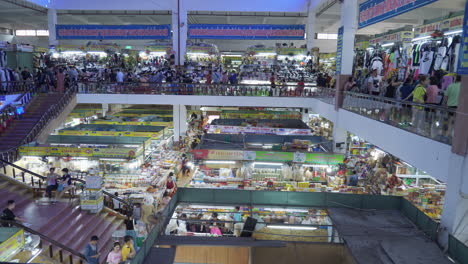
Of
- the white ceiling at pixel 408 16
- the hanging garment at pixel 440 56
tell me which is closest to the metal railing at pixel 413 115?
the hanging garment at pixel 440 56

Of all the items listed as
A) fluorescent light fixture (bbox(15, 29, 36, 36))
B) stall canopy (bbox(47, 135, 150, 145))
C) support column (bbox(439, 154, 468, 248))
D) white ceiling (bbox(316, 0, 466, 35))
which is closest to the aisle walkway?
support column (bbox(439, 154, 468, 248))

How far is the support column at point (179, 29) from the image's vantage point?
62.5 feet

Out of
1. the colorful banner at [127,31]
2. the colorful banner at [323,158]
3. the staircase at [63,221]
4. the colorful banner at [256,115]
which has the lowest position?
the staircase at [63,221]

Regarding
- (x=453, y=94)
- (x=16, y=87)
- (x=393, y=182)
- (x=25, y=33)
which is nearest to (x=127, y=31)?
(x=16, y=87)

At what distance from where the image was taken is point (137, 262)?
4.89 m

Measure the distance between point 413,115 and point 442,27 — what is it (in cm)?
444

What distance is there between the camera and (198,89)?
52.5ft

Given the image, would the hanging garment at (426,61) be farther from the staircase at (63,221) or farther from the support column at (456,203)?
the staircase at (63,221)

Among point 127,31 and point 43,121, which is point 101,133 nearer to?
point 43,121

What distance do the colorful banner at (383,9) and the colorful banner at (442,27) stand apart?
7.03 ft

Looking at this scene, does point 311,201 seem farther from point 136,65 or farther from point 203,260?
point 136,65

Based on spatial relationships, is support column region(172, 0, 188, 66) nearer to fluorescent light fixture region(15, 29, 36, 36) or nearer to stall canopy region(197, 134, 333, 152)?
stall canopy region(197, 134, 333, 152)

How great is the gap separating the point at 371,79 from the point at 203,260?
7704 mm

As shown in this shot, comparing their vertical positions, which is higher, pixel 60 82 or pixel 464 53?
pixel 464 53
